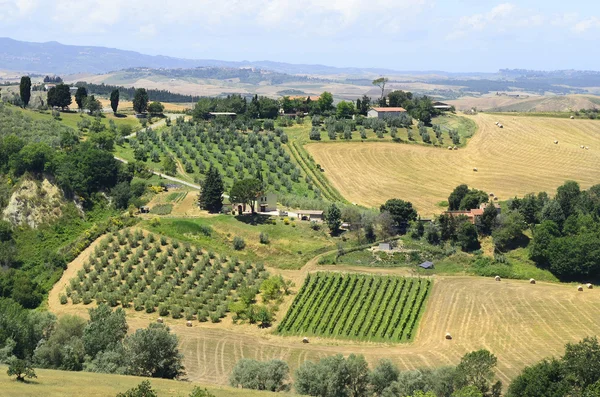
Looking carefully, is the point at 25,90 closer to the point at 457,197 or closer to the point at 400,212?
the point at 400,212

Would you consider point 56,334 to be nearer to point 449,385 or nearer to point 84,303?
point 84,303

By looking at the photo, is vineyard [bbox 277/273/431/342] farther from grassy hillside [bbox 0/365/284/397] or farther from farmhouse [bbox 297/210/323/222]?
A: grassy hillside [bbox 0/365/284/397]

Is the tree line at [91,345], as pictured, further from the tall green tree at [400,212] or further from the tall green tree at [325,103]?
the tall green tree at [325,103]

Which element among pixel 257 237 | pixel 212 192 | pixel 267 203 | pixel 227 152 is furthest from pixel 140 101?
pixel 257 237

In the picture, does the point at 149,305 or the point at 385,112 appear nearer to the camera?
the point at 149,305

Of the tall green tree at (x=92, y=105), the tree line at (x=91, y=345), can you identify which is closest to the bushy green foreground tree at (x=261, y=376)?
the tree line at (x=91, y=345)

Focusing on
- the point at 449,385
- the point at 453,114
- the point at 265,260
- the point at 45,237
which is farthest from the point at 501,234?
the point at 453,114
